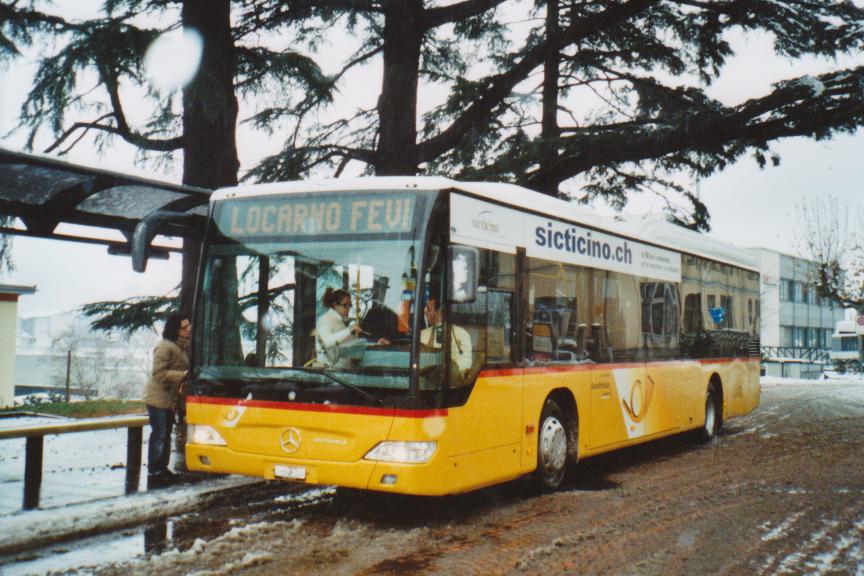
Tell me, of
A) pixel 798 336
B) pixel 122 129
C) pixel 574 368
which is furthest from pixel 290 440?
pixel 798 336

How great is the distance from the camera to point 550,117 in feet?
64.8

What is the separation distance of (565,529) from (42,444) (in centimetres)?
511

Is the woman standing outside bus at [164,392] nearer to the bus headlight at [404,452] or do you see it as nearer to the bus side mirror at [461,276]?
the bus headlight at [404,452]

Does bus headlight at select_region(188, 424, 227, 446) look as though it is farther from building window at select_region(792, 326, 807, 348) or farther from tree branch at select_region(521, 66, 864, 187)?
building window at select_region(792, 326, 807, 348)

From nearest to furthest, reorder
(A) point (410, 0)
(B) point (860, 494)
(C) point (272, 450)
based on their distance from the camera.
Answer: (C) point (272, 450) < (B) point (860, 494) < (A) point (410, 0)

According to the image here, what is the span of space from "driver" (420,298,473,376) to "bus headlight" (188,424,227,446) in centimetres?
206

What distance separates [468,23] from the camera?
16.7 metres

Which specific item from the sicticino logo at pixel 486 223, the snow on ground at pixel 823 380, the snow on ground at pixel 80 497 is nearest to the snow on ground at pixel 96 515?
the snow on ground at pixel 80 497

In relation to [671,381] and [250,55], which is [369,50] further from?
[671,381]

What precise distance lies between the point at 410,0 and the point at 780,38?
5957 millimetres

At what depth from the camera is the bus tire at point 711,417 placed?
1344 cm

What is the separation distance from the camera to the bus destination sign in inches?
281

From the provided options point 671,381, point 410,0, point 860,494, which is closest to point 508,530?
point 860,494

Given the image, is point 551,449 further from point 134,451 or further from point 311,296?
point 134,451
